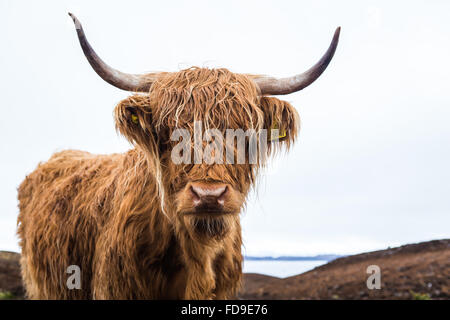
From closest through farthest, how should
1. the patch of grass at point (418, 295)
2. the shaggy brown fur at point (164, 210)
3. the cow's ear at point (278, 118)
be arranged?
the shaggy brown fur at point (164, 210) < the cow's ear at point (278, 118) < the patch of grass at point (418, 295)

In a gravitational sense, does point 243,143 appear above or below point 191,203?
above

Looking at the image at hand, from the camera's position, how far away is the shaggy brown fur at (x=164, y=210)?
9.88ft

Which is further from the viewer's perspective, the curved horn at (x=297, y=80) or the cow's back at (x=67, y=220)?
the cow's back at (x=67, y=220)

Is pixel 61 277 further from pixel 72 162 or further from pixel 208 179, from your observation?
pixel 208 179

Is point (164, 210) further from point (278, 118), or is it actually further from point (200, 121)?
point (278, 118)

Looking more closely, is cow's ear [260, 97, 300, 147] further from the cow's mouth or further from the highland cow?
the cow's mouth

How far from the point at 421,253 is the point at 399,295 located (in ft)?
7.83

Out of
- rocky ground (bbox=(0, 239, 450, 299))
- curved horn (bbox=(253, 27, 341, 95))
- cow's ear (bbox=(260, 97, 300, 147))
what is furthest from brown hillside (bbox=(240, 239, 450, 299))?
curved horn (bbox=(253, 27, 341, 95))

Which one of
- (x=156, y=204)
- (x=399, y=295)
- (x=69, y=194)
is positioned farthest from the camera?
(x=399, y=295)

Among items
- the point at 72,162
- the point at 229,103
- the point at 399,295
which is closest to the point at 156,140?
the point at 229,103

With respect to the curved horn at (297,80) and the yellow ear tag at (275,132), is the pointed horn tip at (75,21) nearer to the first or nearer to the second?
the curved horn at (297,80)

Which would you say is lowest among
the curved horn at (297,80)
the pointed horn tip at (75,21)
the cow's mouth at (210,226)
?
the cow's mouth at (210,226)

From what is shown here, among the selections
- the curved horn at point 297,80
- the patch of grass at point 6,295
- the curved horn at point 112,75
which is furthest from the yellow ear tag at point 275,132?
the patch of grass at point 6,295

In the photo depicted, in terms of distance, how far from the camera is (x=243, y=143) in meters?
3.08
